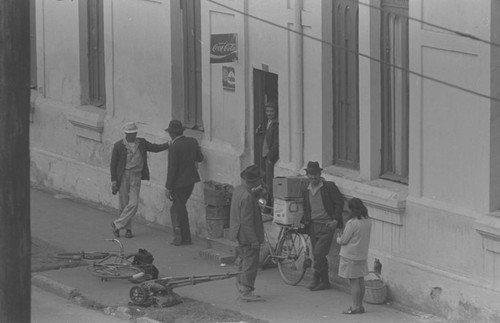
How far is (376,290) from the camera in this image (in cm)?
1453

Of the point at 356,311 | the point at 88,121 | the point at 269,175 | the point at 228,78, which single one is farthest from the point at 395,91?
the point at 88,121

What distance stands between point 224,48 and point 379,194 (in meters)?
3.78

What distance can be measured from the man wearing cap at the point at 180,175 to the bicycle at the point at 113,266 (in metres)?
1.81

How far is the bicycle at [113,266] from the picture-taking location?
15469 millimetres

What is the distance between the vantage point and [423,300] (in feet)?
46.3

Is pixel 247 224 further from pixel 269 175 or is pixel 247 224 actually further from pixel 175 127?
pixel 175 127

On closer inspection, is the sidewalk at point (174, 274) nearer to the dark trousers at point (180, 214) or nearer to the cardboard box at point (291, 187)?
the dark trousers at point (180, 214)

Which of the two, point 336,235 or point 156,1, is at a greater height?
point 156,1

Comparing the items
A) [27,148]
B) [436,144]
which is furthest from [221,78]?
[27,148]

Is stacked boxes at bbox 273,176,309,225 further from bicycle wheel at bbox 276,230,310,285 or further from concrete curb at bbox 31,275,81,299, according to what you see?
concrete curb at bbox 31,275,81,299

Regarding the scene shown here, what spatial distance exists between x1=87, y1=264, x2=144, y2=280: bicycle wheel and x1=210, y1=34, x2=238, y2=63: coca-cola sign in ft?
11.3

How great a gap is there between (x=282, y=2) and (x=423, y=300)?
4.48m

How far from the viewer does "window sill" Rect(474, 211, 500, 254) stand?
13.0 m

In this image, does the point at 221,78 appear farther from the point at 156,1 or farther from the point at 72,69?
the point at 72,69
